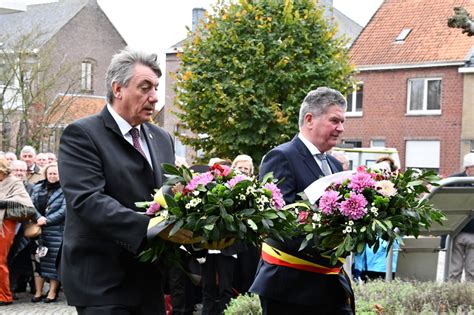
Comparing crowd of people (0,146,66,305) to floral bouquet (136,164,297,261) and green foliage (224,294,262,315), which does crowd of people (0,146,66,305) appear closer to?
green foliage (224,294,262,315)

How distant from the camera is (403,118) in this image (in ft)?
136

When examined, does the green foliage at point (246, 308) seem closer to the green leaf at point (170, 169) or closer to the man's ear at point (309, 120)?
the man's ear at point (309, 120)

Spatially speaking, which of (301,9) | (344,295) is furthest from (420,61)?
(344,295)

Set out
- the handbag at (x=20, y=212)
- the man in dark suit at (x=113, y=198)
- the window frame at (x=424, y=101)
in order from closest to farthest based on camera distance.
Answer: the man in dark suit at (x=113, y=198), the handbag at (x=20, y=212), the window frame at (x=424, y=101)

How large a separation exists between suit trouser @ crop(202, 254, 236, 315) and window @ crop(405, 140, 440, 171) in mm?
30646

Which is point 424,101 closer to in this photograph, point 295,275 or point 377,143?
point 377,143

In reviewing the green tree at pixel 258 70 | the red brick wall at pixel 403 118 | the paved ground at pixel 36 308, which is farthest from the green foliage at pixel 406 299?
the red brick wall at pixel 403 118

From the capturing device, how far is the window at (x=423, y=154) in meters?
40.2

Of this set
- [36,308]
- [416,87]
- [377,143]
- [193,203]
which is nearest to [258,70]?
[36,308]

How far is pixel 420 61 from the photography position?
41219mm

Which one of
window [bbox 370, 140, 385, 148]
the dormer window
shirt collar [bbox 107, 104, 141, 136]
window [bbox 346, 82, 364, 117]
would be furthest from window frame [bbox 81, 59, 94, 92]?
shirt collar [bbox 107, 104, 141, 136]

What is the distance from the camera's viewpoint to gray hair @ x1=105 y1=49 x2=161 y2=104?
14.8 ft

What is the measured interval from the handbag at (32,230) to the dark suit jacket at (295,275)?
7.52 meters

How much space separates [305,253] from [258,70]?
1652 centimetres
